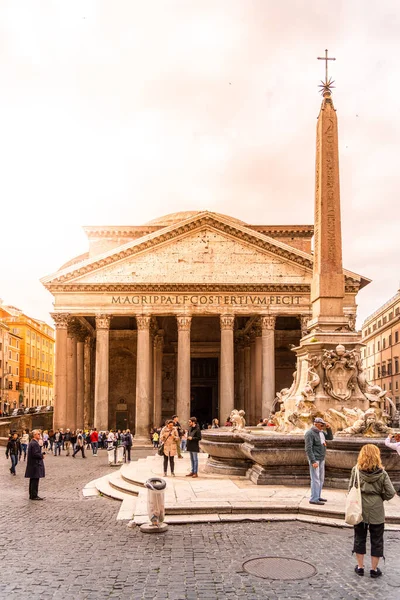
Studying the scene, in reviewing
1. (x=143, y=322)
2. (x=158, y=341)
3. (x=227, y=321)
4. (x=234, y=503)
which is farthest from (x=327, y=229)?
(x=158, y=341)

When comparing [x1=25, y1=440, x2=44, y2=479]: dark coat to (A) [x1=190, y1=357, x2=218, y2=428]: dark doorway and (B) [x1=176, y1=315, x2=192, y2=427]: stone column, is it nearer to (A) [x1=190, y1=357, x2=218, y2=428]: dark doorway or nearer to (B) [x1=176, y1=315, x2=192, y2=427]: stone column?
(B) [x1=176, y1=315, x2=192, y2=427]: stone column

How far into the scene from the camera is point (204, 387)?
43.5 meters

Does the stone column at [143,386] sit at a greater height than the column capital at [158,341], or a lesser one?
lesser

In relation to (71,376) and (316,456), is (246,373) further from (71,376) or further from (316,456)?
(316,456)

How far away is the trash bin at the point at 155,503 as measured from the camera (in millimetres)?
7434

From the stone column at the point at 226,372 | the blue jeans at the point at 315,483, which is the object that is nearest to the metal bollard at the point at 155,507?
the blue jeans at the point at 315,483

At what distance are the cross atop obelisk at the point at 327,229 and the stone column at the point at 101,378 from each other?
21958 millimetres

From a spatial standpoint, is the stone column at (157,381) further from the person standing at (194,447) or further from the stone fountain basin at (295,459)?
the stone fountain basin at (295,459)

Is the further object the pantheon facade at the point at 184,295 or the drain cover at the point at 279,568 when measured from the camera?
the pantheon facade at the point at 184,295

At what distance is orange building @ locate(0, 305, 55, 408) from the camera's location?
69.1 meters

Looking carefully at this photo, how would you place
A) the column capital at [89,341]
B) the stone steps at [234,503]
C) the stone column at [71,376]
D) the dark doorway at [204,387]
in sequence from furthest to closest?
the dark doorway at [204,387] → the column capital at [89,341] → the stone column at [71,376] → the stone steps at [234,503]

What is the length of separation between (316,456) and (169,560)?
9.89 ft

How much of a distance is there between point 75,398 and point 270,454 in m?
26.3

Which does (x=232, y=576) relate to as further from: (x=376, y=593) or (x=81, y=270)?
(x=81, y=270)
